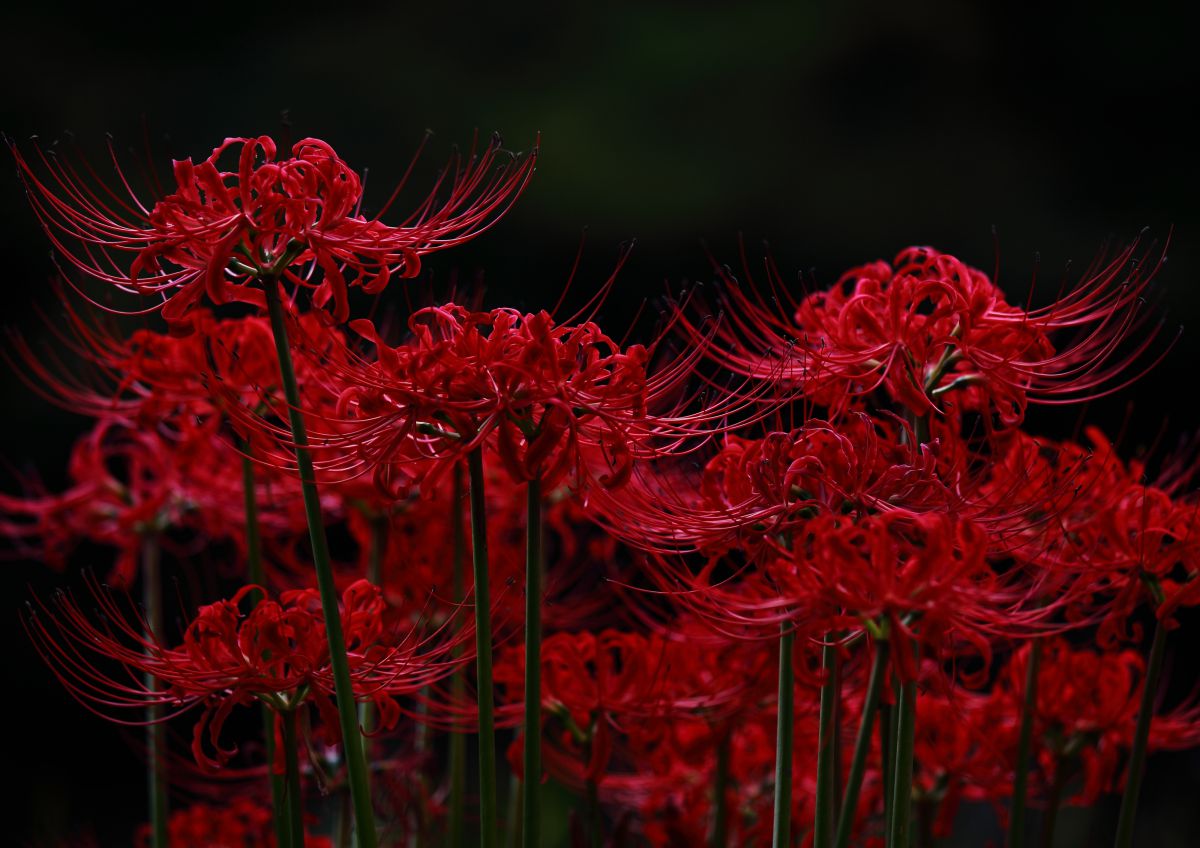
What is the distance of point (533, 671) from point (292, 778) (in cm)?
24

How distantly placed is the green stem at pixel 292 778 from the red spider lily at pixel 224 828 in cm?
53

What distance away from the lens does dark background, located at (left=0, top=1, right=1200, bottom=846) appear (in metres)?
3.38

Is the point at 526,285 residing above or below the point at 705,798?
above

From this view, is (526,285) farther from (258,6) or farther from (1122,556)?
(1122,556)

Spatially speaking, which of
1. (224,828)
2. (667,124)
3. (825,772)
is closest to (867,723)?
(825,772)

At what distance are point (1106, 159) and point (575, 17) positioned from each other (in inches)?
59.8

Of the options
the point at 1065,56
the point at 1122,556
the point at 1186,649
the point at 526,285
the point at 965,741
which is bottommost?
the point at 1186,649

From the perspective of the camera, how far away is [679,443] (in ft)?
3.55

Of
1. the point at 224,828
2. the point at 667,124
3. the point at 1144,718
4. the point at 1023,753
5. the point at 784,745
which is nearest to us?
the point at 784,745

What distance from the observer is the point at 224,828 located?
1.58 metres

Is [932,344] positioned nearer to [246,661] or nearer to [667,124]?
[246,661]

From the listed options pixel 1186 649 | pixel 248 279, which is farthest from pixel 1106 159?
pixel 248 279

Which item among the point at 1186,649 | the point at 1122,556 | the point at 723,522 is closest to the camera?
the point at 723,522

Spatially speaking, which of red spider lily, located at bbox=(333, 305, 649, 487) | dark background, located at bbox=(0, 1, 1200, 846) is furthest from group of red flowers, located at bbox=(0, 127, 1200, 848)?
dark background, located at bbox=(0, 1, 1200, 846)
